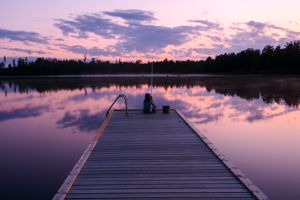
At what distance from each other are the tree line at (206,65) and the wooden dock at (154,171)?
64.1 meters

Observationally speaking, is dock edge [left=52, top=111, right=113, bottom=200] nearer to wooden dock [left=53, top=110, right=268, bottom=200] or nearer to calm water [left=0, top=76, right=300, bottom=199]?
wooden dock [left=53, top=110, right=268, bottom=200]

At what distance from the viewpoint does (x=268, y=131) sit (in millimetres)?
12211

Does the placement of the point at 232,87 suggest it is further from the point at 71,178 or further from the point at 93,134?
the point at 71,178

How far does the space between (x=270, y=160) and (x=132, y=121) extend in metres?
4.66

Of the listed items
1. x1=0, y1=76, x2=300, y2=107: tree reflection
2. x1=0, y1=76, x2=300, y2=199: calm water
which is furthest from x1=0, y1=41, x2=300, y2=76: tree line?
x1=0, y1=76, x2=300, y2=199: calm water

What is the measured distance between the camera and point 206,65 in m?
107

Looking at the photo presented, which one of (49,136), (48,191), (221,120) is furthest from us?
(221,120)

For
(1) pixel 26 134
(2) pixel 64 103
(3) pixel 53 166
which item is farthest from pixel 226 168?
(2) pixel 64 103

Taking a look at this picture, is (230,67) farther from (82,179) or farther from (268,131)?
(82,179)

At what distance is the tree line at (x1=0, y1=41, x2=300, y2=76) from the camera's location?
72562 millimetres

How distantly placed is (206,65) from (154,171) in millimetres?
102387

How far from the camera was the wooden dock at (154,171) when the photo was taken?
5.19 metres

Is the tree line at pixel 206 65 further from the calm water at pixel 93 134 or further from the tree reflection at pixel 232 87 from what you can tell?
the calm water at pixel 93 134

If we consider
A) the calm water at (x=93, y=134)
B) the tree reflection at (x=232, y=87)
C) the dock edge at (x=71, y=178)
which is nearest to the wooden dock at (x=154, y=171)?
the dock edge at (x=71, y=178)
